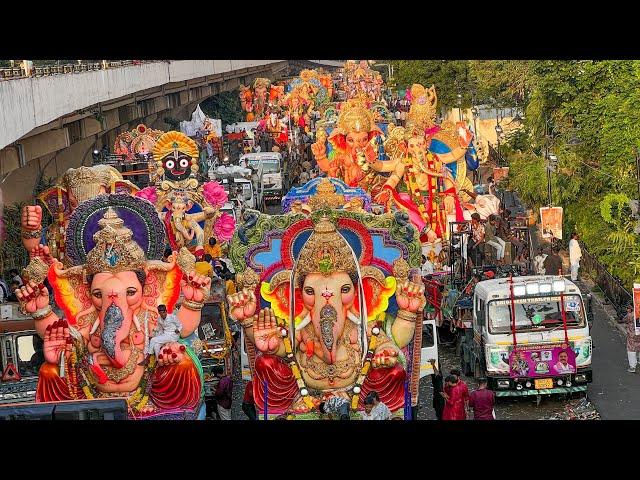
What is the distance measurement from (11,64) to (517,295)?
14.4 m

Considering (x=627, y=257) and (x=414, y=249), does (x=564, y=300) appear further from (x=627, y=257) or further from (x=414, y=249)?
(x=627, y=257)

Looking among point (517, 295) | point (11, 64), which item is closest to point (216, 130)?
point (11, 64)


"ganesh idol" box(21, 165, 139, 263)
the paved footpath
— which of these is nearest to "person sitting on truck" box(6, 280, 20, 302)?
"ganesh idol" box(21, 165, 139, 263)

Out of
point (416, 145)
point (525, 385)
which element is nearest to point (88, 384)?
point (525, 385)

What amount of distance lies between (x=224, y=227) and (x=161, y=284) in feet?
28.7

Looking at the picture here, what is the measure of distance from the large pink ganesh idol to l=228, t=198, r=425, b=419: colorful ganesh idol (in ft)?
0.04

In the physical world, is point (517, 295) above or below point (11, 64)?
below

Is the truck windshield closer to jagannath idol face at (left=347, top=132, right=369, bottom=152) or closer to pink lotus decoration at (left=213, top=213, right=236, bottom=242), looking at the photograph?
pink lotus decoration at (left=213, top=213, right=236, bottom=242)

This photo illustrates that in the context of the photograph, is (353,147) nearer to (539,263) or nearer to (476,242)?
(476,242)

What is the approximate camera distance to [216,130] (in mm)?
47531

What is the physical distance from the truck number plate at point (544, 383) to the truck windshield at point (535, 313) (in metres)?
0.70

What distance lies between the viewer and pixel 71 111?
3123cm

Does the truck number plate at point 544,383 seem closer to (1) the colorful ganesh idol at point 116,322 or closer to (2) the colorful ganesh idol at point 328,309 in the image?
(2) the colorful ganesh idol at point 328,309

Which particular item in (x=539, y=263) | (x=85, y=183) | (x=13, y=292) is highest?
(x=85, y=183)
